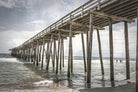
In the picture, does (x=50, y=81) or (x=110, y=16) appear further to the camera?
(x=110, y=16)

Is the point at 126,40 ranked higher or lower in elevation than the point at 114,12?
lower

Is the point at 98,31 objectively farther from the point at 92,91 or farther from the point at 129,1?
the point at 92,91

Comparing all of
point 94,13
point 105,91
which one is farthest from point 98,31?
point 105,91

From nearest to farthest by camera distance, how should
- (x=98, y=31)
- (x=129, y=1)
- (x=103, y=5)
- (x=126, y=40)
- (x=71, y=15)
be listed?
(x=129, y=1), (x=103, y=5), (x=126, y=40), (x=71, y=15), (x=98, y=31)

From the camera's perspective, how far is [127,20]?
31.8ft

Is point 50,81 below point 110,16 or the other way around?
below

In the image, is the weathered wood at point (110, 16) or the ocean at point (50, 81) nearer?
the ocean at point (50, 81)

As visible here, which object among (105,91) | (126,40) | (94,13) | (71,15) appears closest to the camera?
(105,91)

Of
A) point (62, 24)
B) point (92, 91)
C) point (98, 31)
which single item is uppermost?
point (62, 24)

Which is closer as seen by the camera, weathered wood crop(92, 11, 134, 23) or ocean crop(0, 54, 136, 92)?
ocean crop(0, 54, 136, 92)

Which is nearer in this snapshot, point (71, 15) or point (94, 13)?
point (94, 13)

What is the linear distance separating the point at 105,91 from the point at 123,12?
602 centimetres

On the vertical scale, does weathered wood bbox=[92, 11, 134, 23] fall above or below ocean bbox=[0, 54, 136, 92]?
above

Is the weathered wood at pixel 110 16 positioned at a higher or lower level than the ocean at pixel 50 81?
higher
